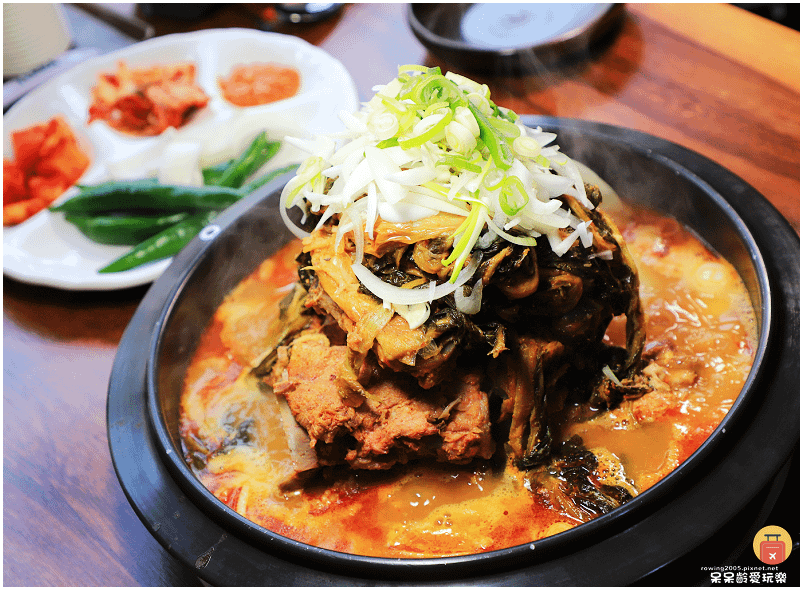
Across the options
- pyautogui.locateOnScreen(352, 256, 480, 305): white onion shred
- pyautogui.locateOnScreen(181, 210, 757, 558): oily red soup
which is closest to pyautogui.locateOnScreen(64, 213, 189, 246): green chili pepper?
pyautogui.locateOnScreen(181, 210, 757, 558): oily red soup

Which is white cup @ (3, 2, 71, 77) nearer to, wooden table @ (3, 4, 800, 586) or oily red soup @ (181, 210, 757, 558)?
wooden table @ (3, 4, 800, 586)

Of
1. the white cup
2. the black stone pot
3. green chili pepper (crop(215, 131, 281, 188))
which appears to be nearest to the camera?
the black stone pot

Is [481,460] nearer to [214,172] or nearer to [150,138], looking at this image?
[214,172]

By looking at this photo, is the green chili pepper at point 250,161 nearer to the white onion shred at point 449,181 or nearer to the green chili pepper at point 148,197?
the green chili pepper at point 148,197

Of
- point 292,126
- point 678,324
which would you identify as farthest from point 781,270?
point 292,126

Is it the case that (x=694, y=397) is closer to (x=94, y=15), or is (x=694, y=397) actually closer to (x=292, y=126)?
(x=292, y=126)

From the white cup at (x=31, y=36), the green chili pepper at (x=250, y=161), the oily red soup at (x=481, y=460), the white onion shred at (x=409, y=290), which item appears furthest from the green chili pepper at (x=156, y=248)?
the white cup at (x=31, y=36)
